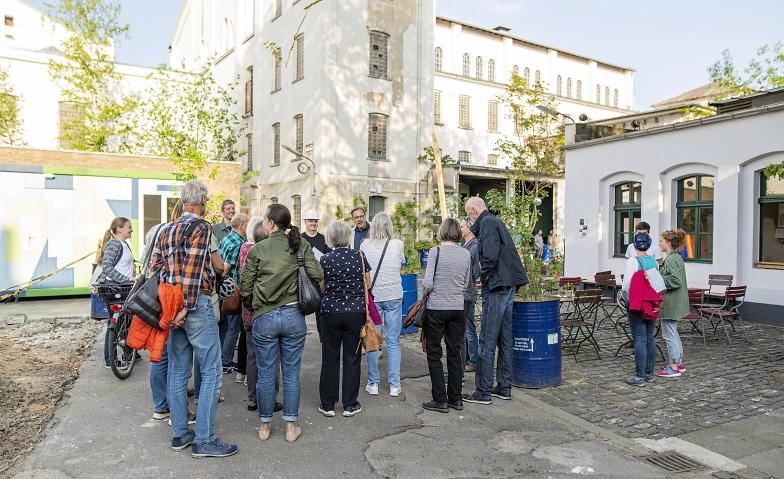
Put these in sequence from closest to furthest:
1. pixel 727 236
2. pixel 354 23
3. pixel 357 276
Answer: pixel 357 276, pixel 727 236, pixel 354 23

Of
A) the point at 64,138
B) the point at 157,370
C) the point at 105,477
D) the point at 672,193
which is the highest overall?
the point at 64,138

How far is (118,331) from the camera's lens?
6.84 meters

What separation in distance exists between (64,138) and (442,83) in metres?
A: 23.9

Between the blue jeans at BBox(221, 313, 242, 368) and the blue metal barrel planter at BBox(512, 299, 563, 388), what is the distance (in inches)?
126

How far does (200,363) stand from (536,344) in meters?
3.75

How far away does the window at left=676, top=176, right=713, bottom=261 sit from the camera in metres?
13.1

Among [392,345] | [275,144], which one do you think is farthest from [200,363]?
[275,144]

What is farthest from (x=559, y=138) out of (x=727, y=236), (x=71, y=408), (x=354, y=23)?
(x=71, y=408)

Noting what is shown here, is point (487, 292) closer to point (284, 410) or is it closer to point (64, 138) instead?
point (284, 410)

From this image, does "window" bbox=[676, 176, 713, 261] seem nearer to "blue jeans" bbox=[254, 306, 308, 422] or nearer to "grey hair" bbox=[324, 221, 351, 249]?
"grey hair" bbox=[324, 221, 351, 249]

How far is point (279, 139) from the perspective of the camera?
27.6 metres

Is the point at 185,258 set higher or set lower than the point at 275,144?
lower

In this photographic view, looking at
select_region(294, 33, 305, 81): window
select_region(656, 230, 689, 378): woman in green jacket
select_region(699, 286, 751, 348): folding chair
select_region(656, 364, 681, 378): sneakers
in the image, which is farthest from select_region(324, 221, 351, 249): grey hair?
select_region(294, 33, 305, 81): window

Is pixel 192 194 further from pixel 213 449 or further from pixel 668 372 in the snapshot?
pixel 668 372
